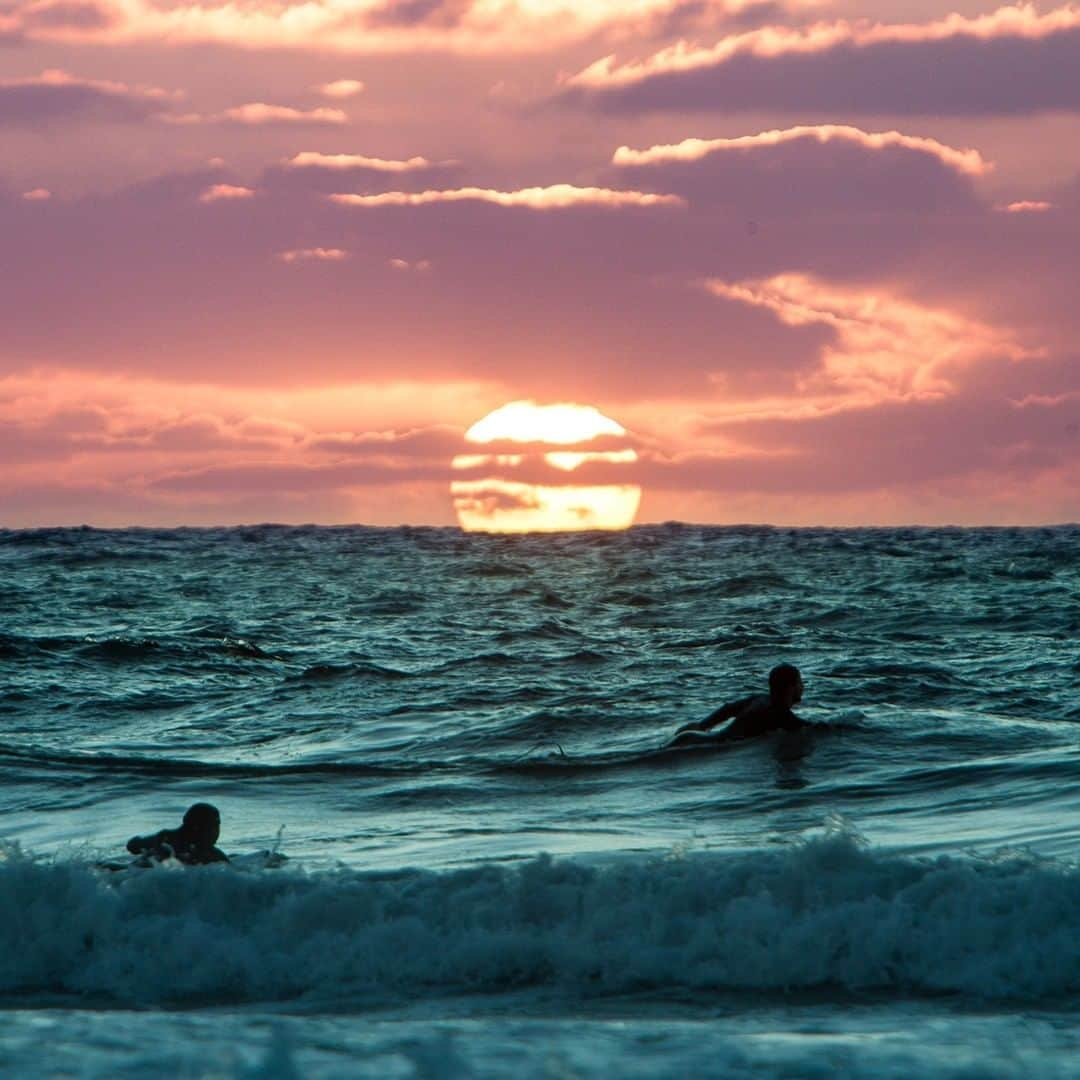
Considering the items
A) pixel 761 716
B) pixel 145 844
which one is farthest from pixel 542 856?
pixel 761 716

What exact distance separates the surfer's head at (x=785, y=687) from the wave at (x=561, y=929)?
22.4 ft

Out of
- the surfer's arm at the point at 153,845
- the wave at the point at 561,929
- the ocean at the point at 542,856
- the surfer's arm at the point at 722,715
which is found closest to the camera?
the ocean at the point at 542,856

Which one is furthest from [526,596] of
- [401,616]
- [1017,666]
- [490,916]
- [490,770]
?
[490,916]

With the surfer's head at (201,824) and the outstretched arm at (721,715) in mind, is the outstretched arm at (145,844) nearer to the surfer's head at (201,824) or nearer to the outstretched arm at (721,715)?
the surfer's head at (201,824)

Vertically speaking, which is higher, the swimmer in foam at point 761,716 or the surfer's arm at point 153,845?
the swimmer in foam at point 761,716

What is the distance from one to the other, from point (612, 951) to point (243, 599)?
30103mm

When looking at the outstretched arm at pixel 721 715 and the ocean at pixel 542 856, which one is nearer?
the ocean at pixel 542 856

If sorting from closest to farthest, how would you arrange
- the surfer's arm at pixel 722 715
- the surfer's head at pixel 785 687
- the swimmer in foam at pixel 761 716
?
the swimmer in foam at pixel 761 716 < the surfer's head at pixel 785 687 < the surfer's arm at pixel 722 715

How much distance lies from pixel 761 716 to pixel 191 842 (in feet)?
23.6

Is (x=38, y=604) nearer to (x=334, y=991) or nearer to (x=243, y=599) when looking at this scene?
(x=243, y=599)

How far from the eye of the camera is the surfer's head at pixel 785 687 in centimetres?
1630

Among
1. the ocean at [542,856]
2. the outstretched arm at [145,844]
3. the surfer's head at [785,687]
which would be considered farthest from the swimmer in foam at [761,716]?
the outstretched arm at [145,844]

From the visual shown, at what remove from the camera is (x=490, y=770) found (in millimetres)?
15719

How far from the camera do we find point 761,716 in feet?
52.9
